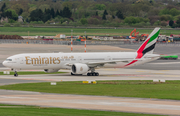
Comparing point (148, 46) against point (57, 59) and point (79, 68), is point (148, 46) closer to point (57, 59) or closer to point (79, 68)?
point (79, 68)

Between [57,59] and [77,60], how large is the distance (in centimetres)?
360

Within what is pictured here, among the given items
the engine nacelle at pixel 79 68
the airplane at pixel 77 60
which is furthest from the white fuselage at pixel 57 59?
the engine nacelle at pixel 79 68

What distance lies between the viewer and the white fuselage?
178 ft

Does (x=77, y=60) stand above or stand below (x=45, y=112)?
below

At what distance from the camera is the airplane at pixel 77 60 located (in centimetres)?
5447

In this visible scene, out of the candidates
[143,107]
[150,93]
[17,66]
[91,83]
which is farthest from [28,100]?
[17,66]

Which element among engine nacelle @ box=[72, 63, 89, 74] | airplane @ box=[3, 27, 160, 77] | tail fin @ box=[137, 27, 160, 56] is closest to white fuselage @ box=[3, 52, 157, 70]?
airplane @ box=[3, 27, 160, 77]

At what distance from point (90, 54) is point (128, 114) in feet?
115

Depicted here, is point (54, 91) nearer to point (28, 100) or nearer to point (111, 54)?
point (28, 100)

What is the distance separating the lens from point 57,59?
184ft

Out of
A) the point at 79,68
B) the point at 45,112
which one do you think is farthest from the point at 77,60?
the point at 45,112

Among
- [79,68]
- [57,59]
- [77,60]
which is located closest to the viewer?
[79,68]

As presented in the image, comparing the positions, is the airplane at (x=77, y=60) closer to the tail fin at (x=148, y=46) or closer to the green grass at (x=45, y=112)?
the tail fin at (x=148, y=46)

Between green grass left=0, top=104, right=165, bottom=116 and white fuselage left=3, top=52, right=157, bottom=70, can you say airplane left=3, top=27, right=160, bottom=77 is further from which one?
green grass left=0, top=104, right=165, bottom=116
